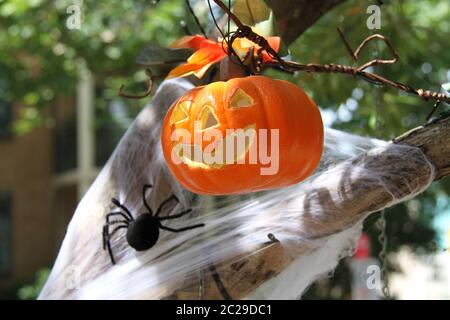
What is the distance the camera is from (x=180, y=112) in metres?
1.55

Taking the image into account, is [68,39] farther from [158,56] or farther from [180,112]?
[180,112]

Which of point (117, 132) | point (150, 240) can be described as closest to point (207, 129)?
point (150, 240)

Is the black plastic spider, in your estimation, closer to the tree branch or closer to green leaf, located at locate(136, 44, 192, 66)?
green leaf, located at locate(136, 44, 192, 66)

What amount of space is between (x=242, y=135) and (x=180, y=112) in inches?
7.3

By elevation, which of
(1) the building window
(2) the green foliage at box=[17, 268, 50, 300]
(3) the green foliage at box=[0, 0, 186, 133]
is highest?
(1) the building window

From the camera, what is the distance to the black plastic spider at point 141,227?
6.46ft

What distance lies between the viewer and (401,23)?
414 cm

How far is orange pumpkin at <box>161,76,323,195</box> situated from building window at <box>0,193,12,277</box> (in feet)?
42.1

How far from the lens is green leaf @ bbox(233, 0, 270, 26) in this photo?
1.61m

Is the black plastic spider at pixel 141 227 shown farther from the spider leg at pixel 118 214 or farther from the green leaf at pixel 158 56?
the green leaf at pixel 158 56

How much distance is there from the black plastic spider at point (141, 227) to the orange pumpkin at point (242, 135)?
0.47 m

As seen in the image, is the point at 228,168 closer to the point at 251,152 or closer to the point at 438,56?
the point at 251,152

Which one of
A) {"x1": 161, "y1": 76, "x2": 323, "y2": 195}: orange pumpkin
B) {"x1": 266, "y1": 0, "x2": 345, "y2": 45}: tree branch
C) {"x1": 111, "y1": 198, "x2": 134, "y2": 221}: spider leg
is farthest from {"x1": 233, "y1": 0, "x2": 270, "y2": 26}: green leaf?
{"x1": 111, "y1": 198, "x2": 134, "y2": 221}: spider leg
